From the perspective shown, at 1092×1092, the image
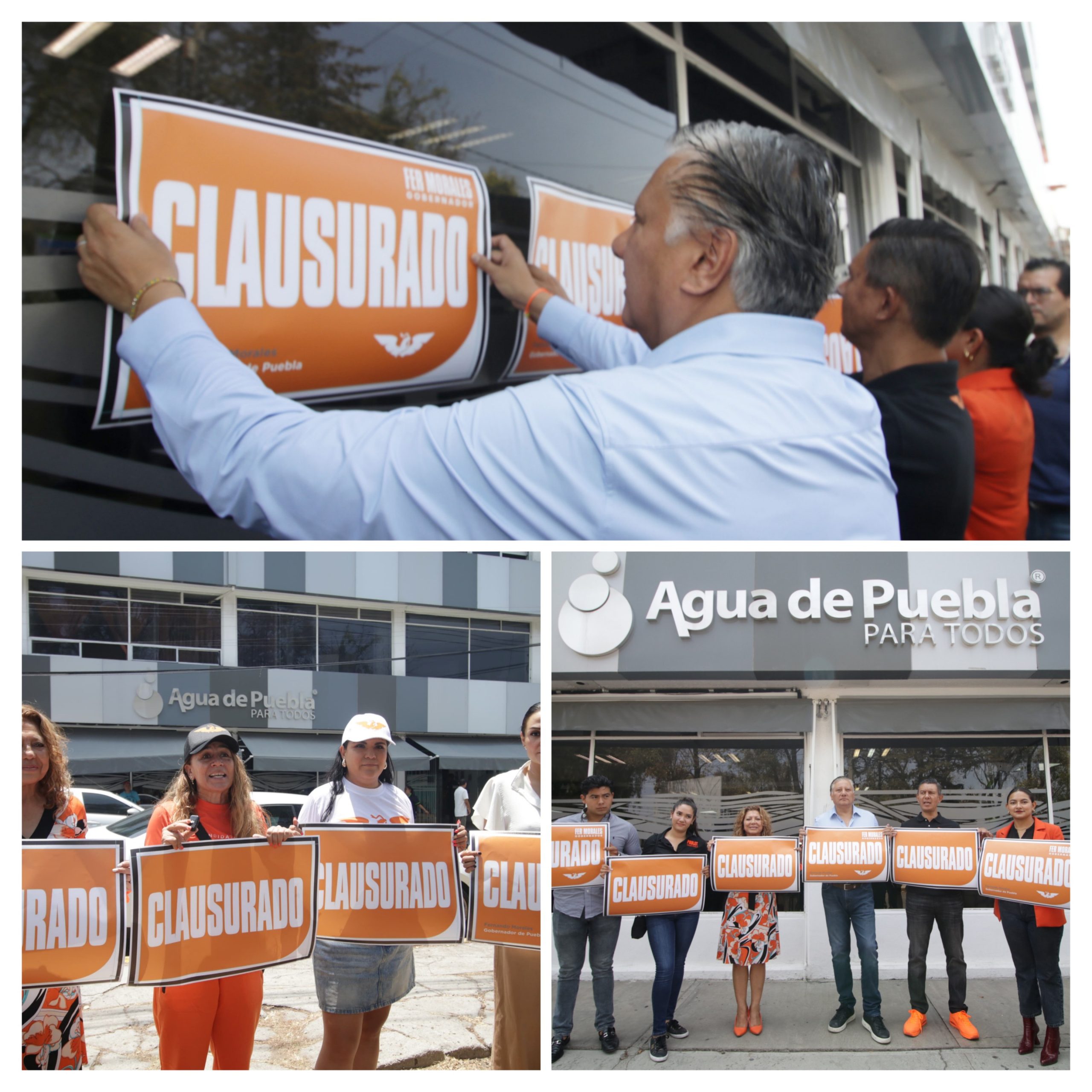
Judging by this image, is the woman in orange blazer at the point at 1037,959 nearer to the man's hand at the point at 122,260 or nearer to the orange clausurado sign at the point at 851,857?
the orange clausurado sign at the point at 851,857

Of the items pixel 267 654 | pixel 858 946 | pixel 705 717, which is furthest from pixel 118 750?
pixel 858 946

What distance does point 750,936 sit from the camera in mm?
2617

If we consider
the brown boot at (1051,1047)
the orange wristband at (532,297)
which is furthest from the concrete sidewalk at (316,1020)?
the orange wristband at (532,297)

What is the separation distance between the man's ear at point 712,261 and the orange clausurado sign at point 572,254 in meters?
0.66

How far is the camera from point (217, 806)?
213cm

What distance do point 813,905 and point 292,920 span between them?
57.6 inches

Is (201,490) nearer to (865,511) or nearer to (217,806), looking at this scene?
(217,806)

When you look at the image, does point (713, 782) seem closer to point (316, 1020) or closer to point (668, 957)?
point (668, 957)

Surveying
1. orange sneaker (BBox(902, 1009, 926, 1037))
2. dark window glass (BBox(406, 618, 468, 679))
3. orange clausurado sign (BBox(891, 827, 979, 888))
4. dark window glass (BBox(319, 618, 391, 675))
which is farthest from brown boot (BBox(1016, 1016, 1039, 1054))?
dark window glass (BBox(319, 618, 391, 675))

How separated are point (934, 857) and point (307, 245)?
2368mm

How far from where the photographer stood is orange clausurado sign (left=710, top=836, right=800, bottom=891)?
267 cm

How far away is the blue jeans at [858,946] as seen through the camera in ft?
8.38

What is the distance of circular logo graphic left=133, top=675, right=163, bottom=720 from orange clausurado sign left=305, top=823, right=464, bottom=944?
18.5 inches
